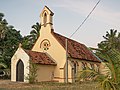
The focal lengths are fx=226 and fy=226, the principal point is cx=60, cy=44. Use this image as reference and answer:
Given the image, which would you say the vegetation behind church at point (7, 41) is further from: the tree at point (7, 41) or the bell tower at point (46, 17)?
the bell tower at point (46, 17)

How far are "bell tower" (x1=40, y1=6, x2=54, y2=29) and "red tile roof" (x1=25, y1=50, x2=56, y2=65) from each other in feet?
16.6

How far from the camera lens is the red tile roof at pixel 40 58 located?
105 ft

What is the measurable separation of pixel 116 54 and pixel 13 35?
42.0 metres

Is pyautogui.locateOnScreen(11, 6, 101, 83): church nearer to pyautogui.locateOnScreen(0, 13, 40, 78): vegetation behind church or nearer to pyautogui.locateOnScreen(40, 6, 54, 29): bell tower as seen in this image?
pyautogui.locateOnScreen(40, 6, 54, 29): bell tower

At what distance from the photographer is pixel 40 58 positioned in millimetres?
33281

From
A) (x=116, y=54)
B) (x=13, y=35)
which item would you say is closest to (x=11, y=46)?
(x=13, y=35)

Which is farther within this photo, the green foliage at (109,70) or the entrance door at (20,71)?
the entrance door at (20,71)

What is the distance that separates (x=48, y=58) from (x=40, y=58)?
2.55 metres

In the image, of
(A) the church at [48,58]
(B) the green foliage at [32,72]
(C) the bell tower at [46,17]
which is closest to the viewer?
(B) the green foliage at [32,72]

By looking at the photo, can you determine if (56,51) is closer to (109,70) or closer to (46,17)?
(46,17)

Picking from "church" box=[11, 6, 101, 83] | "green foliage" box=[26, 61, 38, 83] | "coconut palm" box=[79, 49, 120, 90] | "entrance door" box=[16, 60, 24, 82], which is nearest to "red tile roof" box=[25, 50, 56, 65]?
"church" box=[11, 6, 101, 83]

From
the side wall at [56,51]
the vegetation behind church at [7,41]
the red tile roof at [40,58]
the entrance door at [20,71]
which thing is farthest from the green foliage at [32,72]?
the vegetation behind church at [7,41]

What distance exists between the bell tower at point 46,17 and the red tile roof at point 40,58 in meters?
5.05

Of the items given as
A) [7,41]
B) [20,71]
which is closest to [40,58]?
[20,71]
